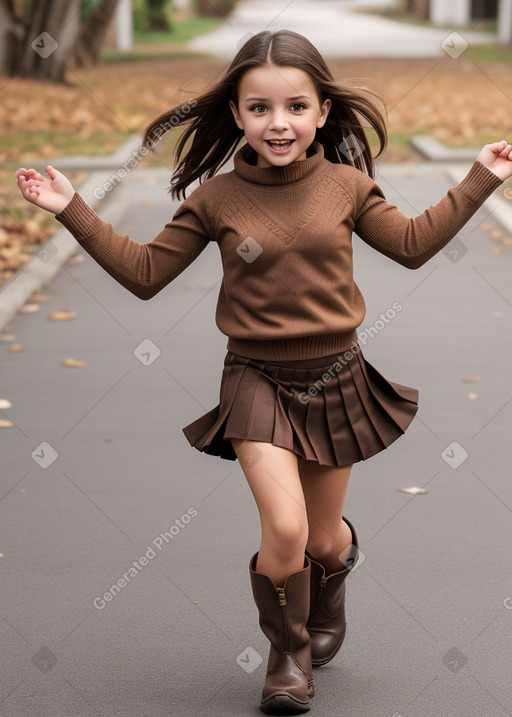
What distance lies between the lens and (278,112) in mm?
3701

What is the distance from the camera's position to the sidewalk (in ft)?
13.2

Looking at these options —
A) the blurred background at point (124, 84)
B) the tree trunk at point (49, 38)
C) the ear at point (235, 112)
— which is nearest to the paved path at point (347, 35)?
the blurred background at point (124, 84)

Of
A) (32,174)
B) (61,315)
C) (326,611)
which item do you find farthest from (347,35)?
(32,174)

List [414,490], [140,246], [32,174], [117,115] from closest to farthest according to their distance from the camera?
[32,174] → [140,246] → [414,490] → [117,115]

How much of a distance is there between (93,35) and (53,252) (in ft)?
75.0

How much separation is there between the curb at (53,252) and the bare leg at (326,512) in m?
5.20

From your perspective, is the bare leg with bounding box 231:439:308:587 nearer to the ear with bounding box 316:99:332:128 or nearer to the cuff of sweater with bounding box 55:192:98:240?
the cuff of sweater with bounding box 55:192:98:240

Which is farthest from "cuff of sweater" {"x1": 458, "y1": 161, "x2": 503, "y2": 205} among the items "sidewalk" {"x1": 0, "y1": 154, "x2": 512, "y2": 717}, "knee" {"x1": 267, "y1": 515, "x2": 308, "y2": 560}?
"sidewalk" {"x1": 0, "y1": 154, "x2": 512, "y2": 717}

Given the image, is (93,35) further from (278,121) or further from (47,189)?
(278,121)

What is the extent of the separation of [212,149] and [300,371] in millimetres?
805

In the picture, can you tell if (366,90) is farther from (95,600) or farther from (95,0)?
(95,0)

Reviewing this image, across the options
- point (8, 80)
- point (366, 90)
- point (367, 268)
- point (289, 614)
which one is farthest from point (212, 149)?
point (8, 80)

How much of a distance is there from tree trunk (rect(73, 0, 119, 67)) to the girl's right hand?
93.8ft

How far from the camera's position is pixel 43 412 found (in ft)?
22.9
